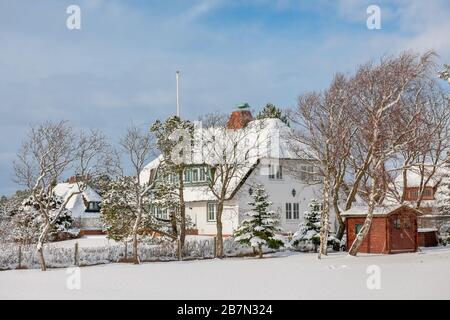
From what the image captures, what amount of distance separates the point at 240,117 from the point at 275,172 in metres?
4.97

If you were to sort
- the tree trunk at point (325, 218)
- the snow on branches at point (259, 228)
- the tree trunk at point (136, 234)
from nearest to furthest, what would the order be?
the tree trunk at point (136, 234)
the tree trunk at point (325, 218)
the snow on branches at point (259, 228)

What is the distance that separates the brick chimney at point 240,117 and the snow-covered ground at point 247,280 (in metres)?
12.9

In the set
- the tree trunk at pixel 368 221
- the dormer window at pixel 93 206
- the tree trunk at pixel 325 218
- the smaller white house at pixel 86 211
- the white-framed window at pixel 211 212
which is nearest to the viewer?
the tree trunk at pixel 368 221

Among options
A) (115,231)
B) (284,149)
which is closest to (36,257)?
(115,231)

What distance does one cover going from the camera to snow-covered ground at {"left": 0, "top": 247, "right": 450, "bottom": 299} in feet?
64.5

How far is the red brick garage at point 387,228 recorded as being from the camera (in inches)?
1411

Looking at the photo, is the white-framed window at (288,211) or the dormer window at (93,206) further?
the dormer window at (93,206)

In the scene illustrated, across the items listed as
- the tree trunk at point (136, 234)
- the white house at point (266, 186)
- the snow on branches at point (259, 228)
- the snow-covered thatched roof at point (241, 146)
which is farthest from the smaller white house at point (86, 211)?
the tree trunk at point (136, 234)

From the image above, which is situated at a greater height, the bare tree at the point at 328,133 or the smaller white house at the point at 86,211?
the bare tree at the point at 328,133

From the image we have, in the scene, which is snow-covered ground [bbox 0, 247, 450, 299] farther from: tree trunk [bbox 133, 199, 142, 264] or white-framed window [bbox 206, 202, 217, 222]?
white-framed window [bbox 206, 202, 217, 222]

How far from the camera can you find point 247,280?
23.5 m

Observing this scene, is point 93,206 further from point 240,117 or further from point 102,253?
point 102,253

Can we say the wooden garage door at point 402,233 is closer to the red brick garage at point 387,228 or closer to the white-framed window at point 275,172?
the red brick garage at point 387,228
